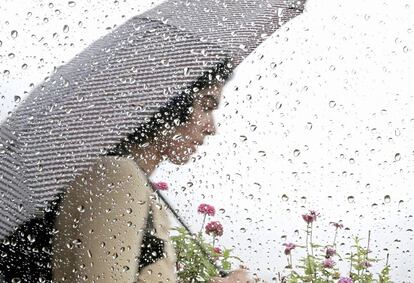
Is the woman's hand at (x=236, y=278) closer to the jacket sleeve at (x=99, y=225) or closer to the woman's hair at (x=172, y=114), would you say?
the jacket sleeve at (x=99, y=225)

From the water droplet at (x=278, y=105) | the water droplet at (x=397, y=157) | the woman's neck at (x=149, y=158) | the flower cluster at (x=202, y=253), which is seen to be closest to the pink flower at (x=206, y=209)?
the flower cluster at (x=202, y=253)

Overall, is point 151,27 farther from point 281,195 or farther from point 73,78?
point 281,195

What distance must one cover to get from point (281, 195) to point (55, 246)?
0.36 meters

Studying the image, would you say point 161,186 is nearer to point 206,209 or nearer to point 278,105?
point 206,209

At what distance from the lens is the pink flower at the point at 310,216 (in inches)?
32.9

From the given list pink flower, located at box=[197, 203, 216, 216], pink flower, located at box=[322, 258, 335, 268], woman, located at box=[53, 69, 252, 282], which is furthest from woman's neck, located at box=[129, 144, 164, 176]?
pink flower, located at box=[322, 258, 335, 268]

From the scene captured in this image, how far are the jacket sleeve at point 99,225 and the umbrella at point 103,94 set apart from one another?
3 cm

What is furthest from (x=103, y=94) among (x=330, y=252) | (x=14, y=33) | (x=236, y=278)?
(x=330, y=252)

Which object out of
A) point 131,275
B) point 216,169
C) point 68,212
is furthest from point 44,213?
point 216,169

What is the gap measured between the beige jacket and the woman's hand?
4.1 inches

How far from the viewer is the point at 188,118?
789mm

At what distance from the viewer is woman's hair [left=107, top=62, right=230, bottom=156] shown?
74cm

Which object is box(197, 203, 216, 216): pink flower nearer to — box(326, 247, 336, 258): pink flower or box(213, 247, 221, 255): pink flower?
box(213, 247, 221, 255): pink flower

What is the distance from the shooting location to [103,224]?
733 millimetres
